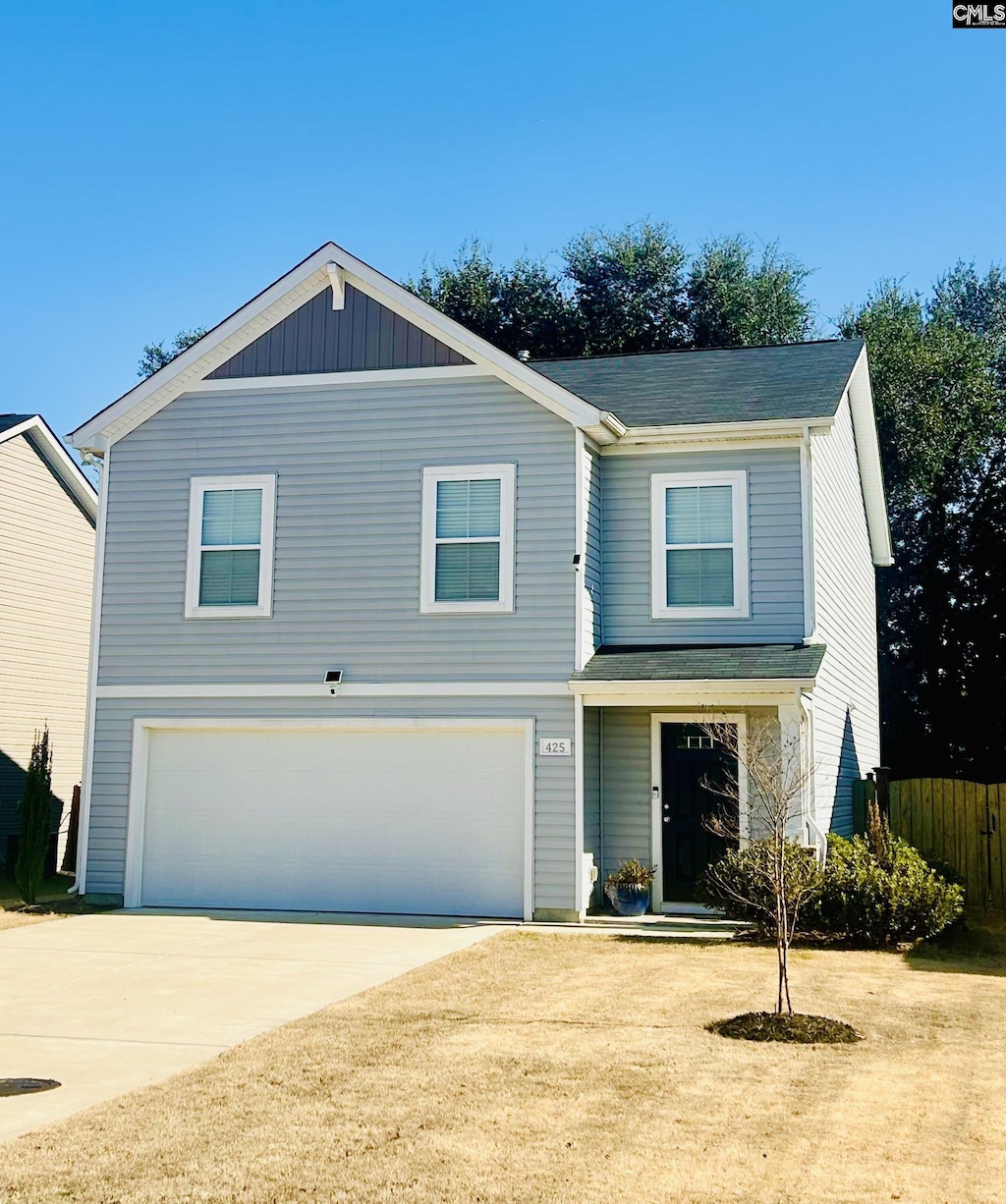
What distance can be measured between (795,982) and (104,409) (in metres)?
11.4

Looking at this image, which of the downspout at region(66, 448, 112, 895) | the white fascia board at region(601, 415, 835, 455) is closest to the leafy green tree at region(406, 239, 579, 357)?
the white fascia board at region(601, 415, 835, 455)

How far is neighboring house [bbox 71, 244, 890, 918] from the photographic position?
1552cm

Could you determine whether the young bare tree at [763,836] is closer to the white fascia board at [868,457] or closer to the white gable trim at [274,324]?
the white gable trim at [274,324]

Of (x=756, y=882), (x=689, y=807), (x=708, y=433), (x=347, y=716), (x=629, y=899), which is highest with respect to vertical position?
(x=708, y=433)

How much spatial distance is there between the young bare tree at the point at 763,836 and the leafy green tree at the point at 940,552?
15.0 meters

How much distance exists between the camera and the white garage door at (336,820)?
15.6 metres

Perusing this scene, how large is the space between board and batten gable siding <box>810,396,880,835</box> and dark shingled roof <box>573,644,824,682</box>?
0.81 metres

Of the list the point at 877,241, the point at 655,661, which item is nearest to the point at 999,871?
the point at 655,661

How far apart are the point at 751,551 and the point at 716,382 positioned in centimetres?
296

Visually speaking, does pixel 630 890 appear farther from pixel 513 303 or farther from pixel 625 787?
pixel 513 303

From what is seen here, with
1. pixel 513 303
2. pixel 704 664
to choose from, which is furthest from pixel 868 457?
pixel 513 303

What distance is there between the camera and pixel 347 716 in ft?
52.5

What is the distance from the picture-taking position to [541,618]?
1548 centimetres

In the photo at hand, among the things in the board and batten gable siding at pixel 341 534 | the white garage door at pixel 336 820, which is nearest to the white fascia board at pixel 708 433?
the board and batten gable siding at pixel 341 534
